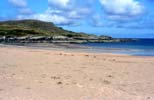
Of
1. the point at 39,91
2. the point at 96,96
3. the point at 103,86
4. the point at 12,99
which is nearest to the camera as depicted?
the point at 12,99

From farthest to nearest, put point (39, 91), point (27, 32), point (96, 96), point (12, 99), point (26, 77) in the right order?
point (27, 32)
point (26, 77)
point (39, 91)
point (96, 96)
point (12, 99)

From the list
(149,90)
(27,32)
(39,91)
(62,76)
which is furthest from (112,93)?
(27,32)

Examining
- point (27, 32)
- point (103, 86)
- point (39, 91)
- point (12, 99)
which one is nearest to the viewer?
point (12, 99)

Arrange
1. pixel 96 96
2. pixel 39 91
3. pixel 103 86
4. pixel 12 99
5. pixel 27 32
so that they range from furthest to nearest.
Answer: pixel 27 32
pixel 103 86
pixel 39 91
pixel 96 96
pixel 12 99

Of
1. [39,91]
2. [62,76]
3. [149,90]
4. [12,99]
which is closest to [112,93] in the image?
[149,90]

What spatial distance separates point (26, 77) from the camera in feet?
54.2

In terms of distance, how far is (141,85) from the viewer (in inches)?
585

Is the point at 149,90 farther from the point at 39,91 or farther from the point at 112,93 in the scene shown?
the point at 39,91

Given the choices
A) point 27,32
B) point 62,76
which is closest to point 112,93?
point 62,76

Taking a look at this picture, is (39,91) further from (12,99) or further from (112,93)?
(112,93)

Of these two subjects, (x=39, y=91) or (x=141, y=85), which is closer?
(x=39, y=91)

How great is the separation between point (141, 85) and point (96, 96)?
11.3ft

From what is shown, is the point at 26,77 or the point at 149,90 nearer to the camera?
the point at 149,90

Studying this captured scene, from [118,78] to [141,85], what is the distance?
2.28m
